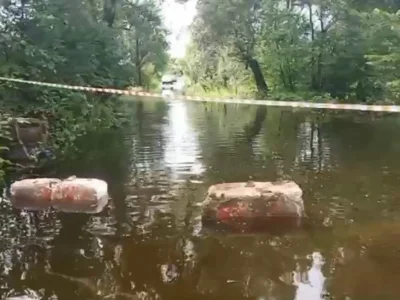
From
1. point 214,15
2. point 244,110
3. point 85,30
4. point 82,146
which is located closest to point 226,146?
point 82,146

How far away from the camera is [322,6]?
85.3ft

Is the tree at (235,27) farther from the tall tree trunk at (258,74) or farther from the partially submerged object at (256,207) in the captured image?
the partially submerged object at (256,207)

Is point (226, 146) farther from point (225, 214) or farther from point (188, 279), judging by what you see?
point (188, 279)

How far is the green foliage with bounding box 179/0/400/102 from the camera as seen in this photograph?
2422 centimetres

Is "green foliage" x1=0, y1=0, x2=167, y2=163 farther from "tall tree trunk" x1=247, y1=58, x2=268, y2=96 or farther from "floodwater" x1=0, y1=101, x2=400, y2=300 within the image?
"tall tree trunk" x1=247, y1=58, x2=268, y2=96

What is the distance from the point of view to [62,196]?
7512 mm

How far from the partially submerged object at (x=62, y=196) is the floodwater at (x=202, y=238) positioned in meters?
0.20

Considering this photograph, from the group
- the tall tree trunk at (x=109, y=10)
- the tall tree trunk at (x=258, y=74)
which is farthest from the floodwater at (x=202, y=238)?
the tall tree trunk at (x=258, y=74)

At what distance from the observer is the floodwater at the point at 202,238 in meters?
5.14

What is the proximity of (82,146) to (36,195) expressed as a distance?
17.2 ft

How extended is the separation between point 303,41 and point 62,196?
70.9 feet

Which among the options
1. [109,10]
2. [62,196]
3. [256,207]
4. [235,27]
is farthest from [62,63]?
[235,27]

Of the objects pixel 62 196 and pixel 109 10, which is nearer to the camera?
pixel 62 196

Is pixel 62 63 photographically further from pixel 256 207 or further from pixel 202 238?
pixel 202 238
